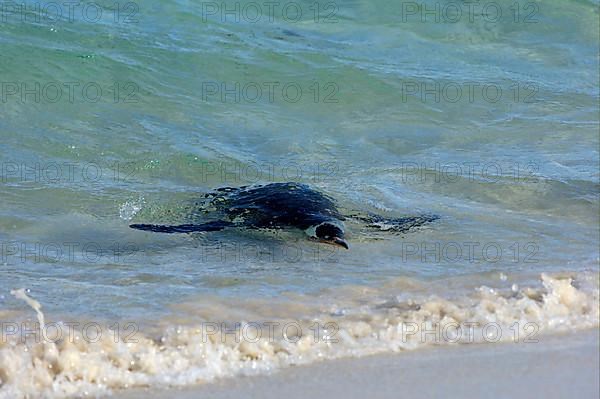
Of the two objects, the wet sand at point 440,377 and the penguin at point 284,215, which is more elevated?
the wet sand at point 440,377

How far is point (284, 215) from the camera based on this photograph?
6.51 meters

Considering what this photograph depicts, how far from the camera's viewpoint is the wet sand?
4.03 metres

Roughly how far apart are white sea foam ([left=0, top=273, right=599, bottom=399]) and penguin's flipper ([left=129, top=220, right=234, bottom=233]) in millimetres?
1445

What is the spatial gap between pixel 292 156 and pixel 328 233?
2415 mm

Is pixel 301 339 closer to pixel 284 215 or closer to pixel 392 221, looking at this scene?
pixel 284 215

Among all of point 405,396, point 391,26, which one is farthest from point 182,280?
point 391,26

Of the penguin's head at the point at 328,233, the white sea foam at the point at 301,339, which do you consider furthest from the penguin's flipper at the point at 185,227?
the white sea foam at the point at 301,339

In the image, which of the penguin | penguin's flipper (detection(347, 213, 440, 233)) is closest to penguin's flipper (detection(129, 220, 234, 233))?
the penguin

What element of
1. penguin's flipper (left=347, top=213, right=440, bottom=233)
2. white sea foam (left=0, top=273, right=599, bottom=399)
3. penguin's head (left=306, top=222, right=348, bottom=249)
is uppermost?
white sea foam (left=0, top=273, right=599, bottom=399)

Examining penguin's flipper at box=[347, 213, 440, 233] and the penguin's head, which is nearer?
the penguin's head

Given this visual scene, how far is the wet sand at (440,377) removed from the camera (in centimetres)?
403

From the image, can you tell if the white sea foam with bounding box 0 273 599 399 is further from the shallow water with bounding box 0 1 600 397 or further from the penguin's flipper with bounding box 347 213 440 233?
the penguin's flipper with bounding box 347 213 440 233

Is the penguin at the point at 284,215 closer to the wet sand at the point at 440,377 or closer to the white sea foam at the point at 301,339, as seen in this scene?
A: the white sea foam at the point at 301,339

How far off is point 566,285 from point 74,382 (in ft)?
9.01
